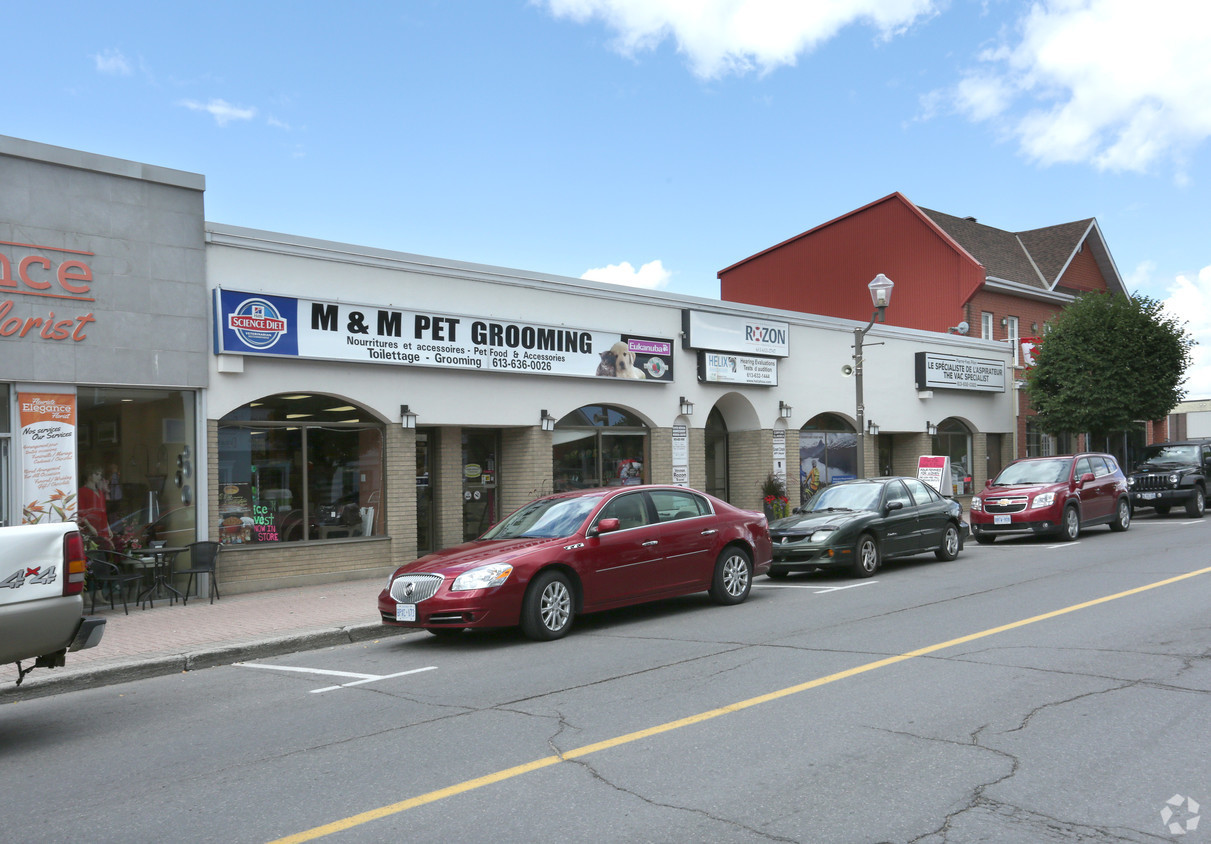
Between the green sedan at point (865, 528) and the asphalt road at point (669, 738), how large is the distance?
11.5 feet

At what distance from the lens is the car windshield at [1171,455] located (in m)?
24.4

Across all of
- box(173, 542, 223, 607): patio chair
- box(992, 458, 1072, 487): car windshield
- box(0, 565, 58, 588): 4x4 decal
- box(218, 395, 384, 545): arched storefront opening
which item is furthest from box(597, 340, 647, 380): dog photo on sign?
box(0, 565, 58, 588): 4x4 decal

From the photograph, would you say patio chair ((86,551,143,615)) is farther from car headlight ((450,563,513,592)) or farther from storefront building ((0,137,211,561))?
car headlight ((450,563,513,592))

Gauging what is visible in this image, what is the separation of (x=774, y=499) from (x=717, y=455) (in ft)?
6.19

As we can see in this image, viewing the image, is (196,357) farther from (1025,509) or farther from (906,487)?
(1025,509)

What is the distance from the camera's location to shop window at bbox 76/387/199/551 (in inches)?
496

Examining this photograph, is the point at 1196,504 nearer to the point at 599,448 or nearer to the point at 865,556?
the point at 865,556

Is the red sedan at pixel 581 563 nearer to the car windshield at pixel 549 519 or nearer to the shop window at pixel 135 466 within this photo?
the car windshield at pixel 549 519

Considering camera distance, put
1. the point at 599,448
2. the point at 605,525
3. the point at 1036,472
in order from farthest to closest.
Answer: the point at 1036,472
the point at 599,448
the point at 605,525

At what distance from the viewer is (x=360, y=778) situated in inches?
212

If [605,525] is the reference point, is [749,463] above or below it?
above

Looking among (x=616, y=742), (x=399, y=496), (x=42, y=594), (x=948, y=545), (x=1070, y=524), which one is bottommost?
(x=616, y=742)

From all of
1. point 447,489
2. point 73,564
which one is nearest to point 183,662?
point 73,564

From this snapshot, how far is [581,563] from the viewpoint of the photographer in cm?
1005
